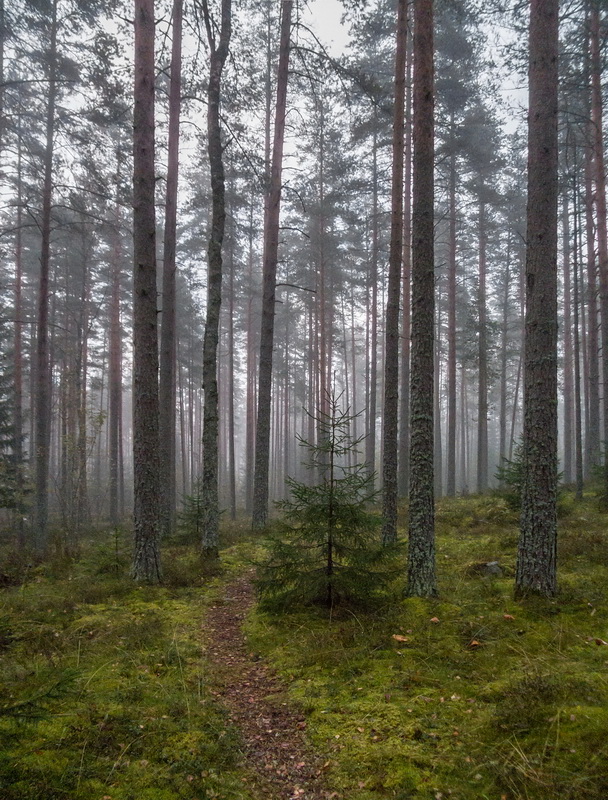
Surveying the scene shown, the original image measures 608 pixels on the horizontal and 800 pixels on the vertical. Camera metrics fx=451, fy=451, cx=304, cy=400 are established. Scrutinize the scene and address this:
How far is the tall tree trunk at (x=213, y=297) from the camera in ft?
30.1

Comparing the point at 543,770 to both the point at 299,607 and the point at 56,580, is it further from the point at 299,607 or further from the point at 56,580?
the point at 56,580

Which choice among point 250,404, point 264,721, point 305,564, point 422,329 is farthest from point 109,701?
point 250,404

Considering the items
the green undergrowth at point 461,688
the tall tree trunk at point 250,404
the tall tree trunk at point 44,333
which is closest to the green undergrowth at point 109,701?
the green undergrowth at point 461,688

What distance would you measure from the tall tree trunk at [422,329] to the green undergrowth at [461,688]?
69 cm

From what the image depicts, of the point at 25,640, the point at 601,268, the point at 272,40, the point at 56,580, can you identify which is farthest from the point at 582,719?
the point at 272,40

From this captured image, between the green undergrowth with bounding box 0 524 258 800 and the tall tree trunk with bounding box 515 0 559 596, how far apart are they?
4340 mm

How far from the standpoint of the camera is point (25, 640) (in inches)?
198

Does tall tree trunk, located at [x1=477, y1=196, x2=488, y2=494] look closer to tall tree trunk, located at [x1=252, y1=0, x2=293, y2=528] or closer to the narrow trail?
tall tree trunk, located at [x1=252, y1=0, x2=293, y2=528]

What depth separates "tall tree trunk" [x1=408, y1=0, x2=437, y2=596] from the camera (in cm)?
629

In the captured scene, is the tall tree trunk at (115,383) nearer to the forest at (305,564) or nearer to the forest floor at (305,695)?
the forest at (305,564)

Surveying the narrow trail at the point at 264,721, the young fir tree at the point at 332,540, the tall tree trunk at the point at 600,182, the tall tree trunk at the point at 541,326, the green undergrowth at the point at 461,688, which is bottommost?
the narrow trail at the point at 264,721

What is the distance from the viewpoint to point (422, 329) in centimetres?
644

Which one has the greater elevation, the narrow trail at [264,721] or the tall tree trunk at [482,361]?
the tall tree trunk at [482,361]

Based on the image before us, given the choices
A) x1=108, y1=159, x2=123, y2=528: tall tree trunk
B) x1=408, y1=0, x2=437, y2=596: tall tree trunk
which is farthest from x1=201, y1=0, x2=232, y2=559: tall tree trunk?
x1=108, y1=159, x2=123, y2=528: tall tree trunk
